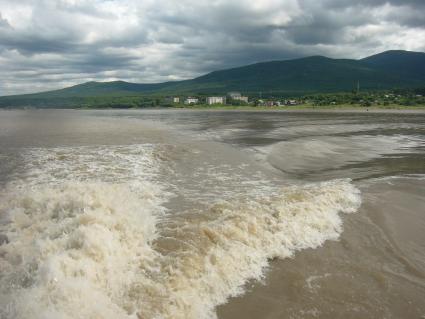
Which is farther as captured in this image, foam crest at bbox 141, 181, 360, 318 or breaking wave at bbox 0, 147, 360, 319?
foam crest at bbox 141, 181, 360, 318

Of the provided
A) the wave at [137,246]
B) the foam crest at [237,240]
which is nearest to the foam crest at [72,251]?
the wave at [137,246]

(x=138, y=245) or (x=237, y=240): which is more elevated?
(x=138, y=245)

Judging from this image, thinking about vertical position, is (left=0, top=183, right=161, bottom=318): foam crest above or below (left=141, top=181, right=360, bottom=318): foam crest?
above

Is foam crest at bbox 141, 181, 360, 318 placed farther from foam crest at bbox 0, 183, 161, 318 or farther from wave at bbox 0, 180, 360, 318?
foam crest at bbox 0, 183, 161, 318

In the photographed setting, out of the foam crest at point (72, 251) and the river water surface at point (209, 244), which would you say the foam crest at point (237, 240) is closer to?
the river water surface at point (209, 244)

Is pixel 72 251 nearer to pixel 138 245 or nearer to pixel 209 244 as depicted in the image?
pixel 138 245

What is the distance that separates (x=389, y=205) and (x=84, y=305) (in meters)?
11.7

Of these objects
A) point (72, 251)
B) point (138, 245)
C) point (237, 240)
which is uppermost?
point (72, 251)

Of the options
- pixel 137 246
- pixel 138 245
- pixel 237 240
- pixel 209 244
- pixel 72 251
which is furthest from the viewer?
pixel 237 240

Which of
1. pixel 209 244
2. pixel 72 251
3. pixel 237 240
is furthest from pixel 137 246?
pixel 237 240

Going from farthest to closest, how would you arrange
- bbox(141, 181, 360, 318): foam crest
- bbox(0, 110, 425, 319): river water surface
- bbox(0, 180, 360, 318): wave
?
bbox(141, 181, 360, 318): foam crest < bbox(0, 110, 425, 319): river water surface < bbox(0, 180, 360, 318): wave

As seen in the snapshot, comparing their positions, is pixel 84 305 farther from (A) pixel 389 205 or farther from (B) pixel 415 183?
(B) pixel 415 183

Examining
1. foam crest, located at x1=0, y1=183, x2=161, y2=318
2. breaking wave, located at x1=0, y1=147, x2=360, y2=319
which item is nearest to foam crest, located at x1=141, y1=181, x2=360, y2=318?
breaking wave, located at x1=0, y1=147, x2=360, y2=319

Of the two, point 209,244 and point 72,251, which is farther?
point 209,244
